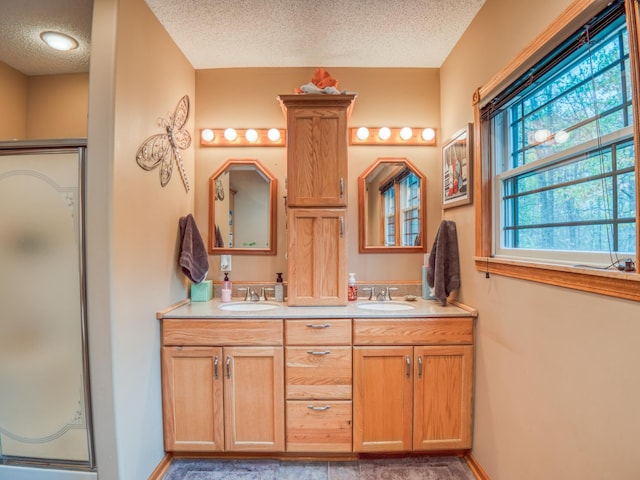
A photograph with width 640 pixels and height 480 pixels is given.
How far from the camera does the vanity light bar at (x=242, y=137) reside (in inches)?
94.0

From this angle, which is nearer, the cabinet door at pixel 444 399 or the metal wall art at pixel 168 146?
the metal wall art at pixel 168 146

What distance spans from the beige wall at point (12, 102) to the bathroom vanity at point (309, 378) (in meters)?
1.38

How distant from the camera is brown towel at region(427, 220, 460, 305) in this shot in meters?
2.01

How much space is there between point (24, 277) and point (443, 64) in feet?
9.64

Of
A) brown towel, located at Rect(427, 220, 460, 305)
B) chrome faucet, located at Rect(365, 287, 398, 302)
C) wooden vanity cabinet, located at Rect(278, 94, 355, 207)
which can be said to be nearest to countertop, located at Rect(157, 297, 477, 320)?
brown towel, located at Rect(427, 220, 460, 305)

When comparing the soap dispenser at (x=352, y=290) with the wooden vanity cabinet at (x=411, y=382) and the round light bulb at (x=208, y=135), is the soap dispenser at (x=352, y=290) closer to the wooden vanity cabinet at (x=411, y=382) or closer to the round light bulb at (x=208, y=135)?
the wooden vanity cabinet at (x=411, y=382)

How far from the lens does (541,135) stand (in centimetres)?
140

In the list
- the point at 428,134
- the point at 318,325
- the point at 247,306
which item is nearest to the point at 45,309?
the point at 247,306

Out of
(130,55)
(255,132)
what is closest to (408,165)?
(255,132)

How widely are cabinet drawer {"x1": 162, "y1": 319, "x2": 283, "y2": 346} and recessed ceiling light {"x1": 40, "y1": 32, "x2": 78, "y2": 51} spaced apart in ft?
5.38

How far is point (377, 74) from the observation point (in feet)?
7.89

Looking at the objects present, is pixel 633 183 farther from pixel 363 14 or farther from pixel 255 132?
pixel 255 132

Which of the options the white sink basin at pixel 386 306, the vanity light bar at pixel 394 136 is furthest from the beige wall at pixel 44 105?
the white sink basin at pixel 386 306

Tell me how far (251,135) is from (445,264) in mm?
1706
